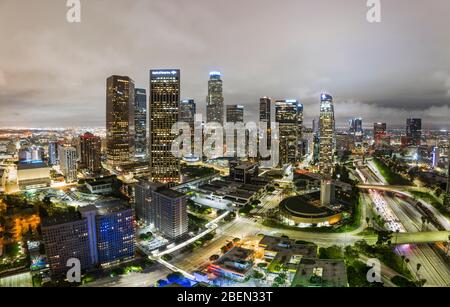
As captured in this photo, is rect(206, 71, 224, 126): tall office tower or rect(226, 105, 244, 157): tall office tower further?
rect(226, 105, 244, 157): tall office tower

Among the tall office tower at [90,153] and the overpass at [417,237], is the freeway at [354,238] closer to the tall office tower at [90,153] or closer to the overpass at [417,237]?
the overpass at [417,237]

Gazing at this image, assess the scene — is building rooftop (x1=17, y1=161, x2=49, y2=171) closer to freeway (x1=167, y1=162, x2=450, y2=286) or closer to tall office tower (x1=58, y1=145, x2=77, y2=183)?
tall office tower (x1=58, y1=145, x2=77, y2=183)

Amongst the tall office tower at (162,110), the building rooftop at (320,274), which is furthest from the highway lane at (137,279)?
the tall office tower at (162,110)

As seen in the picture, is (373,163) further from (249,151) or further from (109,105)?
(109,105)

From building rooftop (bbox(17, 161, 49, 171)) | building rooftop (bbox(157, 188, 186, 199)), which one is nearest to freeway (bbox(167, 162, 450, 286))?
building rooftop (bbox(157, 188, 186, 199))

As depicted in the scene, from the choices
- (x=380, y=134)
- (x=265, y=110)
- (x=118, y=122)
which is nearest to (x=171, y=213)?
(x=118, y=122)

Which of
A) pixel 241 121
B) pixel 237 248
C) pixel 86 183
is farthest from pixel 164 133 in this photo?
pixel 241 121
